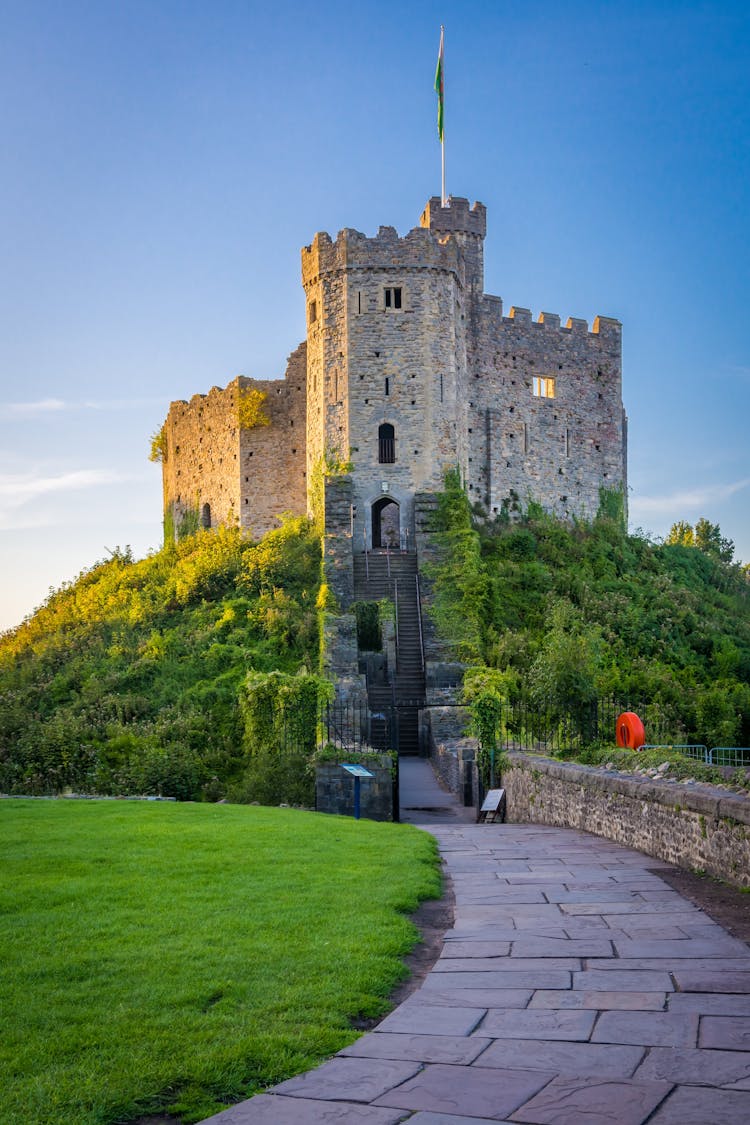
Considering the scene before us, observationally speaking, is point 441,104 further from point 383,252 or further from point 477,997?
point 477,997

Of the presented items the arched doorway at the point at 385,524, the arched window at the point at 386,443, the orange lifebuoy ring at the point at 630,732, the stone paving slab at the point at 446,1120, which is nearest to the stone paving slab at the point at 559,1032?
the stone paving slab at the point at 446,1120

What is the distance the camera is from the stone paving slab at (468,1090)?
4074 millimetres

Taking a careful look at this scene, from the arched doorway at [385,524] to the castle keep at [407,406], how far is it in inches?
3.5

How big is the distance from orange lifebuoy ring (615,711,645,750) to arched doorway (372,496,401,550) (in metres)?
16.2

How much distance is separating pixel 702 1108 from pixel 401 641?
22.0 meters

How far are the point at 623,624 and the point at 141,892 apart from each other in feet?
73.3

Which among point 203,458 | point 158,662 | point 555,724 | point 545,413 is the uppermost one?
point 545,413

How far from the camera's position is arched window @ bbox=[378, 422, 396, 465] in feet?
99.3

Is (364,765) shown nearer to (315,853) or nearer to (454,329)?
(315,853)

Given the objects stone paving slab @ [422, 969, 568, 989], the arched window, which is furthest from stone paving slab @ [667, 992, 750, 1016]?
the arched window

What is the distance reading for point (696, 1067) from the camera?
4.39 meters

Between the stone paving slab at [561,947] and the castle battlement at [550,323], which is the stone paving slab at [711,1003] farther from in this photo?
the castle battlement at [550,323]

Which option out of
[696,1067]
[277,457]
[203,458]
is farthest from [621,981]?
[203,458]

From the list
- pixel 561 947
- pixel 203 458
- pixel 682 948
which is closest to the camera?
pixel 682 948
